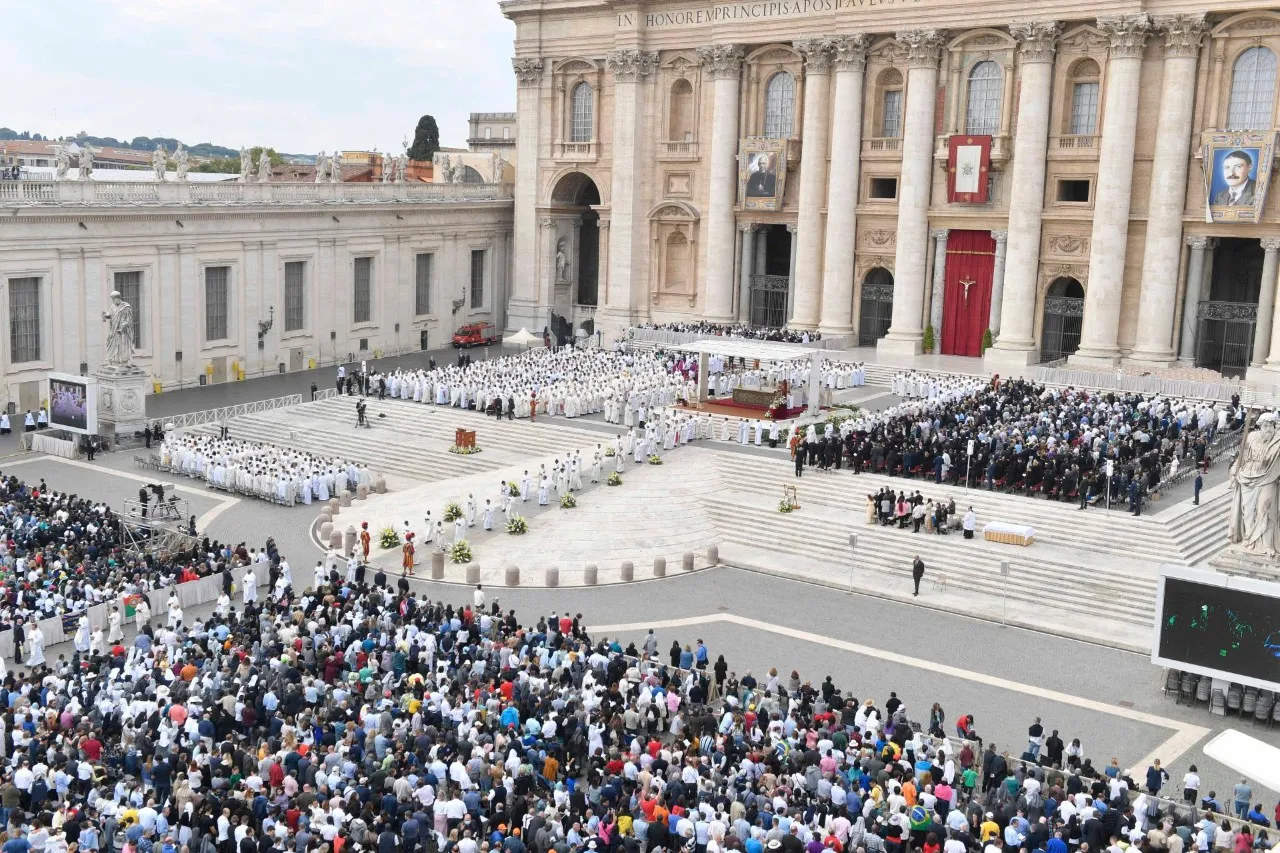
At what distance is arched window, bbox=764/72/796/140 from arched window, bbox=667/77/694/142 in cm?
407

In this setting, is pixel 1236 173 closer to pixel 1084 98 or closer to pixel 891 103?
pixel 1084 98

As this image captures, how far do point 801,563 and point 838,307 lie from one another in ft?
94.0

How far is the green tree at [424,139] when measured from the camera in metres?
110

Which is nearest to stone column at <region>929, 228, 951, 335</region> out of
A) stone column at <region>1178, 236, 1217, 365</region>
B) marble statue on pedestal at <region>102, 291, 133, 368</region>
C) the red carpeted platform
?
stone column at <region>1178, 236, 1217, 365</region>

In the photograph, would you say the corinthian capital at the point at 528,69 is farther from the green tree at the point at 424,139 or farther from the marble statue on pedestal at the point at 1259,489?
A: the marble statue on pedestal at the point at 1259,489

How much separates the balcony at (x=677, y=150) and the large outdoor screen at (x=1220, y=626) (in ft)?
145

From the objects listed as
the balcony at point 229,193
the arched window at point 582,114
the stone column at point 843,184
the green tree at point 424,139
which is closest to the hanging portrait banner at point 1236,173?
the stone column at point 843,184

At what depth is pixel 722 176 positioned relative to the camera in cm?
6656

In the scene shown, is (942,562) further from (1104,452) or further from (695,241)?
(695,241)

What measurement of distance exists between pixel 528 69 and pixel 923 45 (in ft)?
73.0

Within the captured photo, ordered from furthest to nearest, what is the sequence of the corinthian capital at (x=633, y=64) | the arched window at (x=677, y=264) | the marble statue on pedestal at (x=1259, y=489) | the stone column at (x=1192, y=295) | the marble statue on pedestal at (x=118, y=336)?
the arched window at (x=677, y=264)
the corinthian capital at (x=633, y=64)
the stone column at (x=1192, y=295)
the marble statue on pedestal at (x=118, y=336)
the marble statue on pedestal at (x=1259, y=489)

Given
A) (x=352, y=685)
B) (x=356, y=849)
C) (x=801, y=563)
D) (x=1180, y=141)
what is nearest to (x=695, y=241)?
(x=1180, y=141)

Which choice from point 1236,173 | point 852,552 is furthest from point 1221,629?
point 1236,173

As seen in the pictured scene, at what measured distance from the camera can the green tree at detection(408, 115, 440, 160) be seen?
11000cm
